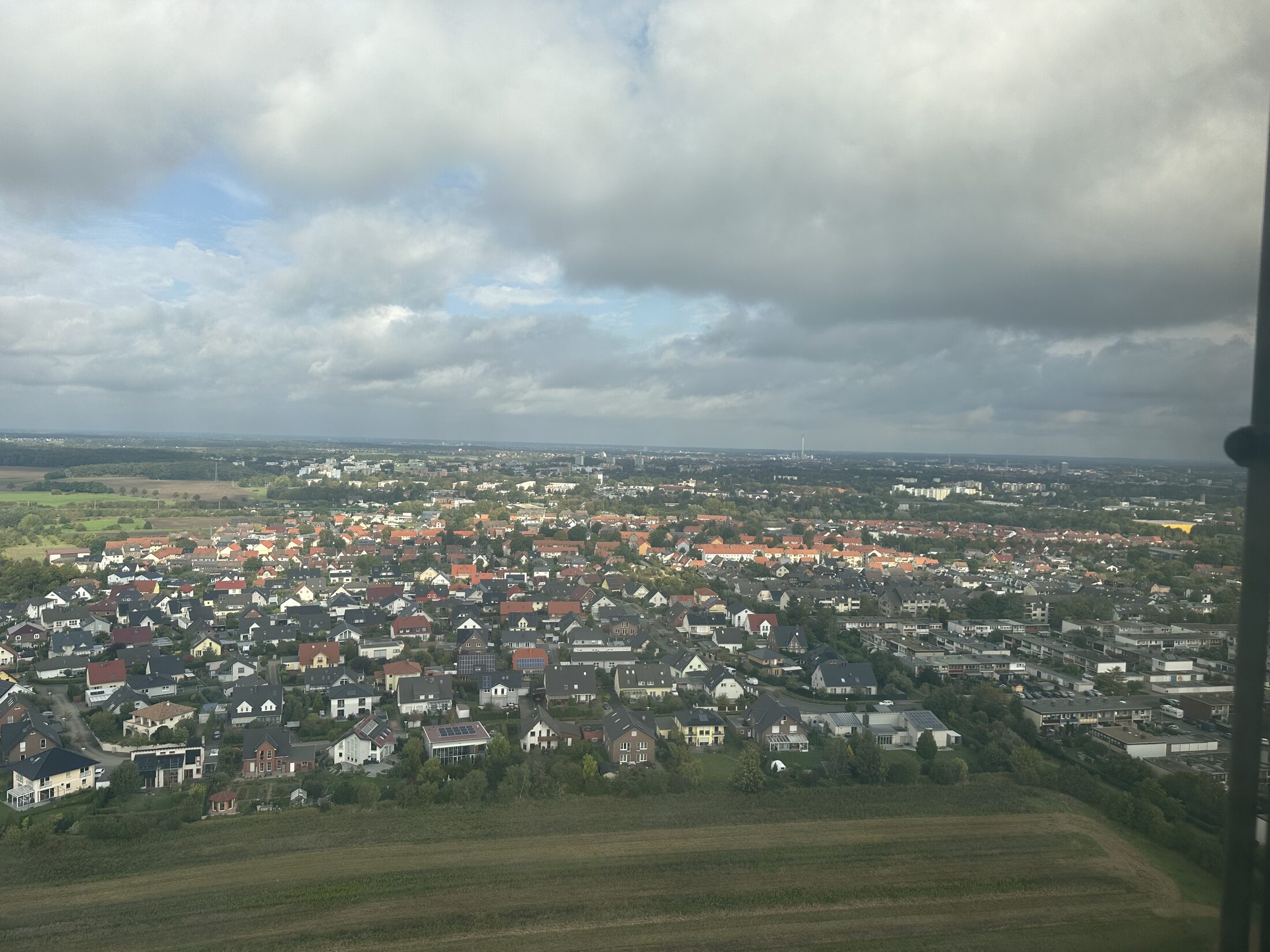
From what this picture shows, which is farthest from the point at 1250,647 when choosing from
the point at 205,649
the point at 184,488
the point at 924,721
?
the point at 184,488

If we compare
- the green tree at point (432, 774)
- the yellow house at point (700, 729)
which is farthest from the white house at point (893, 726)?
the green tree at point (432, 774)

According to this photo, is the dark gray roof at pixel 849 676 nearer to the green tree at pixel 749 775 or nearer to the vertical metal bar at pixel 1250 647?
the green tree at pixel 749 775

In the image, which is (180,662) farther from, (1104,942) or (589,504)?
(589,504)

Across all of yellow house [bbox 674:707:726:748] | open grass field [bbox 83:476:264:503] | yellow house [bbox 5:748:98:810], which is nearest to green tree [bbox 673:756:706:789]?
yellow house [bbox 674:707:726:748]

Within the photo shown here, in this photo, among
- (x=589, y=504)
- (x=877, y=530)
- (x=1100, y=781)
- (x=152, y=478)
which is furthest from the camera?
(x=152, y=478)

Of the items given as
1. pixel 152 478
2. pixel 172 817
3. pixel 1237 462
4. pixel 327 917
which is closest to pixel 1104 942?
pixel 1237 462

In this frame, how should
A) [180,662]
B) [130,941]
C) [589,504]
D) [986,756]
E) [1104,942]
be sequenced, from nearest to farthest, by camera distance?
[1104,942]
[130,941]
[986,756]
[180,662]
[589,504]
